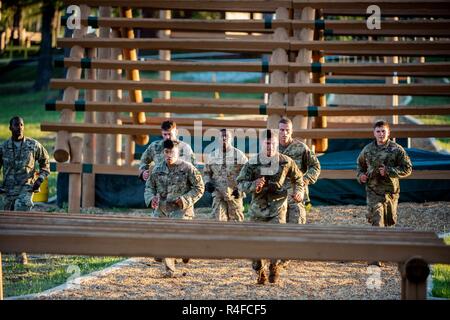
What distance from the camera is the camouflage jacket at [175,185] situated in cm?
1195

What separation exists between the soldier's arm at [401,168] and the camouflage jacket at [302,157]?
38.7 inches

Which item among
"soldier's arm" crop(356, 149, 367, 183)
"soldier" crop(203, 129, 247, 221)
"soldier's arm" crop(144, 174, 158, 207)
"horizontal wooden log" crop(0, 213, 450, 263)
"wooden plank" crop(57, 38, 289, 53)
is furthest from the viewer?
"wooden plank" crop(57, 38, 289, 53)

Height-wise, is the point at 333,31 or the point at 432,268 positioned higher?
the point at 333,31

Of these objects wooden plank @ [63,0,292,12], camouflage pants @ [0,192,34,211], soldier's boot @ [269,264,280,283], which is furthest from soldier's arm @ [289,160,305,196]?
wooden plank @ [63,0,292,12]

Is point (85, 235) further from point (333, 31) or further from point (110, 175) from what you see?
point (333, 31)

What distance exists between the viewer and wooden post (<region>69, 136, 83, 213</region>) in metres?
15.6

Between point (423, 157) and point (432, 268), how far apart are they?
16.0 ft

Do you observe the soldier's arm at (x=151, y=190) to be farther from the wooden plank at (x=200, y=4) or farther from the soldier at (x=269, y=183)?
the wooden plank at (x=200, y=4)

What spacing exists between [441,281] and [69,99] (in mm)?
7702

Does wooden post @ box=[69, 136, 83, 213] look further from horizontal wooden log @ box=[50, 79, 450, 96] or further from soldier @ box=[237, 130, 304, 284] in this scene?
soldier @ box=[237, 130, 304, 284]

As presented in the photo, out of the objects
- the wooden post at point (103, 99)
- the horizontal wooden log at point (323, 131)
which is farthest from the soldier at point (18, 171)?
the wooden post at point (103, 99)

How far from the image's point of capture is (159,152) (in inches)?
512

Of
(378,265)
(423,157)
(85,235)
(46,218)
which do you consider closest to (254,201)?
(378,265)
